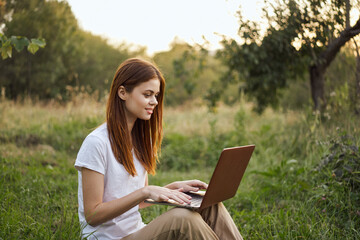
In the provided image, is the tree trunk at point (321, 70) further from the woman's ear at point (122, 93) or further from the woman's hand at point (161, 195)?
the woman's hand at point (161, 195)

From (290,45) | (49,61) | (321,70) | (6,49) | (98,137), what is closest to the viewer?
(98,137)

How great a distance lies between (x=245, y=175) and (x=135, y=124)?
2.74 m

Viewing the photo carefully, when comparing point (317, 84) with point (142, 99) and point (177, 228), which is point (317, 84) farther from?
point (177, 228)

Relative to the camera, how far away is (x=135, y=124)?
237 cm

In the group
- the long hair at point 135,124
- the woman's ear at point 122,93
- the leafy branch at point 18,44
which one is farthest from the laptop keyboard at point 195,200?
the leafy branch at point 18,44

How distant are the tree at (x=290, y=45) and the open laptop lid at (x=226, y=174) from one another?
6.62 feet

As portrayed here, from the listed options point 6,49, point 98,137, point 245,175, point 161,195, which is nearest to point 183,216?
point 161,195

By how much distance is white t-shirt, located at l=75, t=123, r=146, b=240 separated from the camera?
1.88 metres

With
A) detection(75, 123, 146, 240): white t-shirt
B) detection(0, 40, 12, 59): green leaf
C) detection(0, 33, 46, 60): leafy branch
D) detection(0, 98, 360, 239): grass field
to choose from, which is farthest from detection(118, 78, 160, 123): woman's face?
detection(0, 40, 12, 59): green leaf

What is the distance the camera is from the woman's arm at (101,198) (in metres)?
1.84

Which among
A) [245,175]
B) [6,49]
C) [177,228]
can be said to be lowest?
[245,175]

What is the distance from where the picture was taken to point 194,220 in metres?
1.88

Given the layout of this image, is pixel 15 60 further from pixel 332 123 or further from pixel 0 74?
pixel 332 123

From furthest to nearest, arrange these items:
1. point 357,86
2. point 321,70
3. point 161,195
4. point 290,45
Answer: point 321,70, point 290,45, point 357,86, point 161,195
